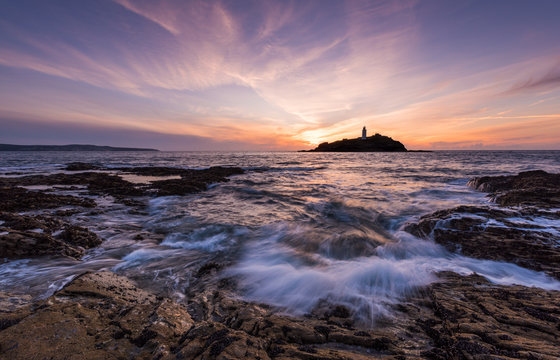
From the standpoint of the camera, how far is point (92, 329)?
6.82 feet

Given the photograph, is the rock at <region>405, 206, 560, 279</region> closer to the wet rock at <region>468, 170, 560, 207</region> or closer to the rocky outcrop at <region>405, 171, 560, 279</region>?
the rocky outcrop at <region>405, 171, 560, 279</region>

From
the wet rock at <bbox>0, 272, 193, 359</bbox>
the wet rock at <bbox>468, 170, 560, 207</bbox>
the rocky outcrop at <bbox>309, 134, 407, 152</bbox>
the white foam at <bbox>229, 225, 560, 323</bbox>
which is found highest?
the rocky outcrop at <bbox>309, 134, 407, 152</bbox>

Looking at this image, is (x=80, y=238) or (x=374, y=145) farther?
(x=374, y=145)

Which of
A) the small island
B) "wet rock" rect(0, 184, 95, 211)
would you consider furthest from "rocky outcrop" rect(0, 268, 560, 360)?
the small island

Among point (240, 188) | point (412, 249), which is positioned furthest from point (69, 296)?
point (240, 188)

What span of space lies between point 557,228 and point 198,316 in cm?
793

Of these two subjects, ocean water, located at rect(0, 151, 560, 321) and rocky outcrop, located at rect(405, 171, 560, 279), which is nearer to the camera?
ocean water, located at rect(0, 151, 560, 321)

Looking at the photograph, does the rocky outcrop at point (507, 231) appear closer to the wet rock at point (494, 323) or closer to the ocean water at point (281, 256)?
the ocean water at point (281, 256)

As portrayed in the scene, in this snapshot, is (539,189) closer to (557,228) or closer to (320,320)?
(557,228)

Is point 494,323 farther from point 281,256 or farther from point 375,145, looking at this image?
point 375,145

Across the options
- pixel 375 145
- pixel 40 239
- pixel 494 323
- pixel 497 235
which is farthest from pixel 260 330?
pixel 375 145

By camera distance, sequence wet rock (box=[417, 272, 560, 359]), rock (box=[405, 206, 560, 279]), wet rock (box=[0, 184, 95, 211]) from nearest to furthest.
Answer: wet rock (box=[417, 272, 560, 359]) < rock (box=[405, 206, 560, 279]) < wet rock (box=[0, 184, 95, 211])

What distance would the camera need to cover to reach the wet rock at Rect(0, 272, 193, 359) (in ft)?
5.86

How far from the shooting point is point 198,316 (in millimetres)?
2850
